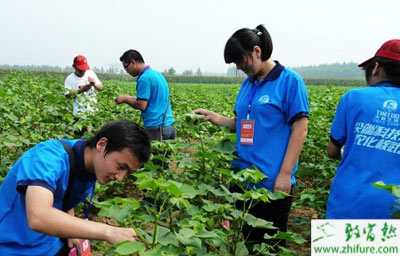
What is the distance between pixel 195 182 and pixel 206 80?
68.1 m

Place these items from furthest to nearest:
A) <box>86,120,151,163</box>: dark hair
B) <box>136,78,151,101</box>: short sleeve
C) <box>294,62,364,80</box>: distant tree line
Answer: <box>294,62,364,80</box>: distant tree line, <box>136,78,151,101</box>: short sleeve, <box>86,120,151,163</box>: dark hair

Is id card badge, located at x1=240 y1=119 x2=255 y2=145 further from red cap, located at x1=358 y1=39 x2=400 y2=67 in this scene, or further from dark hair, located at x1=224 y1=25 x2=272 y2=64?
red cap, located at x1=358 y1=39 x2=400 y2=67

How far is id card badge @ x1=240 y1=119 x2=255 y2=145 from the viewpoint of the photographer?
2707mm

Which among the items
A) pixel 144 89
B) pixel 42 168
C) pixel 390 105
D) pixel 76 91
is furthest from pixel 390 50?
pixel 76 91

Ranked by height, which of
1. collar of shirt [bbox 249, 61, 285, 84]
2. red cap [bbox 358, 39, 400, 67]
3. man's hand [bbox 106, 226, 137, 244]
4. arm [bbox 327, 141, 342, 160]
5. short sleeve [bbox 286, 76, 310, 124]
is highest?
red cap [bbox 358, 39, 400, 67]

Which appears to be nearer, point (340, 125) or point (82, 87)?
point (340, 125)

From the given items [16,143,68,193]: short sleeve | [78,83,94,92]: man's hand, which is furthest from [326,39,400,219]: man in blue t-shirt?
[78,83,94,92]: man's hand

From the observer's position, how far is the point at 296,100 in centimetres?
262

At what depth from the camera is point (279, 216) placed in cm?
275

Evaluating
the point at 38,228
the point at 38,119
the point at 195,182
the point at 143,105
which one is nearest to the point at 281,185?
the point at 195,182

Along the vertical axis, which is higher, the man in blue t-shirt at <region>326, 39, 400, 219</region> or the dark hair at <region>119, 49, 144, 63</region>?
the dark hair at <region>119, 49, 144, 63</region>

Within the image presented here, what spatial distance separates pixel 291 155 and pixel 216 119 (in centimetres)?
52

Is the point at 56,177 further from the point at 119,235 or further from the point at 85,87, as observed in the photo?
the point at 85,87

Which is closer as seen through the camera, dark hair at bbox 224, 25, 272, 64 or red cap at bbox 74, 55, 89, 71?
dark hair at bbox 224, 25, 272, 64
